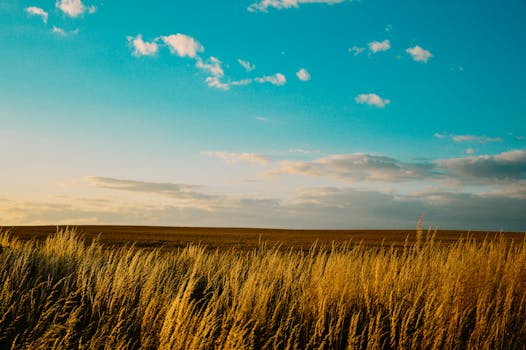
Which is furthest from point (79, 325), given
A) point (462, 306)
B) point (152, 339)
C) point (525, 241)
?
point (525, 241)

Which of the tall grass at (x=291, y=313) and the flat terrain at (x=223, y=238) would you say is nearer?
the tall grass at (x=291, y=313)

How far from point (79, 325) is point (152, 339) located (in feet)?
6.30

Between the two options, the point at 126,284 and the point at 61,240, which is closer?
the point at 126,284

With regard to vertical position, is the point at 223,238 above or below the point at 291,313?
below

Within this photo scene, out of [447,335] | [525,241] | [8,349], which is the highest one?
[525,241]

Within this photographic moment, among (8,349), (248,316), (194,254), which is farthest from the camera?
(194,254)

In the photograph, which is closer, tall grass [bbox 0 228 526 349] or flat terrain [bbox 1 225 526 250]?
tall grass [bbox 0 228 526 349]

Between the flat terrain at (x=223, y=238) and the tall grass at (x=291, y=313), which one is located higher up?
the tall grass at (x=291, y=313)

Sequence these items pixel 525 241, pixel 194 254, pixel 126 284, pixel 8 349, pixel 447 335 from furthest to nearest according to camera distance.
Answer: pixel 194 254
pixel 525 241
pixel 126 284
pixel 447 335
pixel 8 349

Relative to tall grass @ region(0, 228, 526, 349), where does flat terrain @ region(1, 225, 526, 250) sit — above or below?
below

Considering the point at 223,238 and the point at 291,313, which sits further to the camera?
the point at 223,238

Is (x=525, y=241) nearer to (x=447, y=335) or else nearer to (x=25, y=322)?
(x=447, y=335)

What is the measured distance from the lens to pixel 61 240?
13.7 m

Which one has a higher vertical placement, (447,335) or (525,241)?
(525,241)
